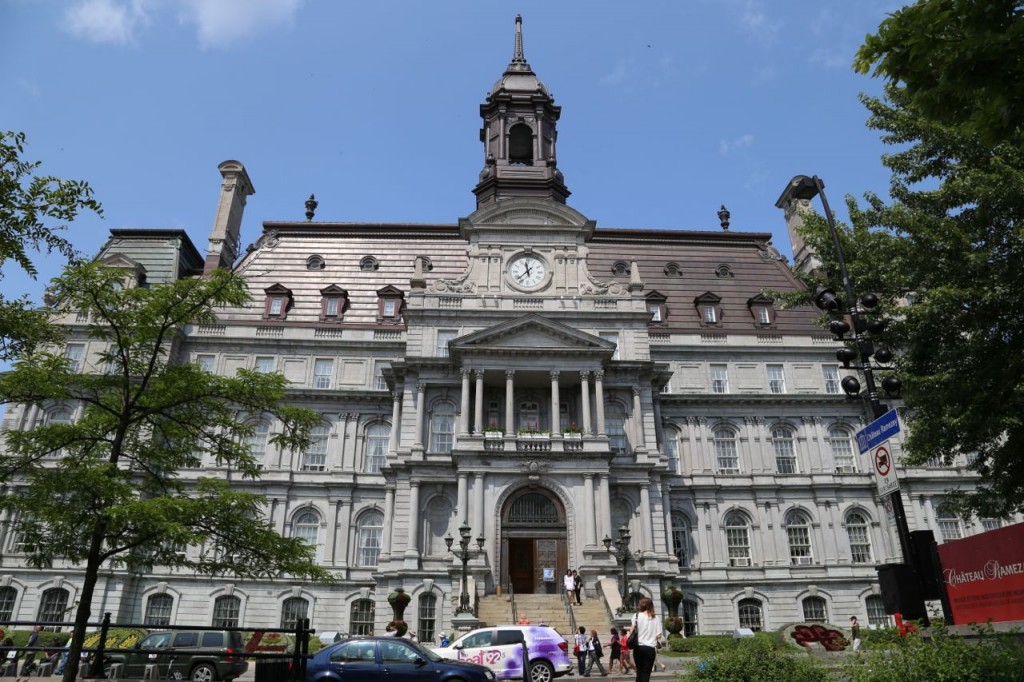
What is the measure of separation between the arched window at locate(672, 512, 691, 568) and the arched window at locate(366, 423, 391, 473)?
17.1 m

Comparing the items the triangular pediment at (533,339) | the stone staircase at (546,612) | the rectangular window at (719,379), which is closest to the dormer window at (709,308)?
the rectangular window at (719,379)

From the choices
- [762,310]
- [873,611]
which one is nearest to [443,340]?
[762,310]

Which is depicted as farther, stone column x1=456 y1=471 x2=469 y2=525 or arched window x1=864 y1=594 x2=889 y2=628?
arched window x1=864 y1=594 x2=889 y2=628

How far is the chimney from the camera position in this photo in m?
51.3

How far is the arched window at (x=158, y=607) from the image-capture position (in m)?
38.2

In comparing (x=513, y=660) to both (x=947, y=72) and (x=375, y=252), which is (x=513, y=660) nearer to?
(x=947, y=72)

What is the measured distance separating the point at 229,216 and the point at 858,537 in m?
46.9

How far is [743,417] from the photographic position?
44.2 m

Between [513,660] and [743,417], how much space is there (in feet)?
92.6

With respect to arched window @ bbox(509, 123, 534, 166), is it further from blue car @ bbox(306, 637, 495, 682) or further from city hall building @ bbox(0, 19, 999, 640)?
blue car @ bbox(306, 637, 495, 682)

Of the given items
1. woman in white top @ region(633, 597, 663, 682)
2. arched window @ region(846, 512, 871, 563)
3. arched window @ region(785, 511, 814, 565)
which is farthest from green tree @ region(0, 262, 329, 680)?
arched window @ region(846, 512, 871, 563)

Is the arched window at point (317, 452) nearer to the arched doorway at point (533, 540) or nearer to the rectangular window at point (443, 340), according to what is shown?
the rectangular window at point (443, 340)

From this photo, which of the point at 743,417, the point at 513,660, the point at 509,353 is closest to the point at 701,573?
the point at 743,417

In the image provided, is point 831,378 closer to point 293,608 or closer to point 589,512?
point 589,512
